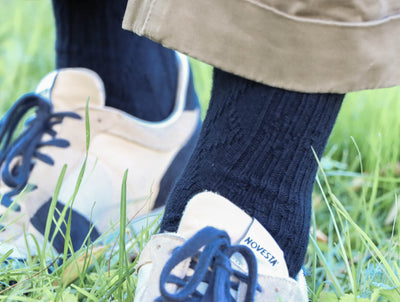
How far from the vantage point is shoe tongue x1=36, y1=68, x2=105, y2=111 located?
1.05 metres

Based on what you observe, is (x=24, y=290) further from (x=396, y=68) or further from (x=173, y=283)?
(x=396, y=68)

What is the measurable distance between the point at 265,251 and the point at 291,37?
0.26 meters

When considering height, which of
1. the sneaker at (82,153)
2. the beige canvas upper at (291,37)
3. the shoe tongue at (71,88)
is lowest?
the sneaker at (82,153)

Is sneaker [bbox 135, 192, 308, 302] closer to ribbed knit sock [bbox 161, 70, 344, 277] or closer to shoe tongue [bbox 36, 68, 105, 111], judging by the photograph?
ribbed knit sock [bbox 161, 70, 344, 277]

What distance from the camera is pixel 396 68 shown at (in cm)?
63

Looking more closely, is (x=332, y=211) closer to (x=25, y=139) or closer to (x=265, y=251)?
(x=265, y=251)

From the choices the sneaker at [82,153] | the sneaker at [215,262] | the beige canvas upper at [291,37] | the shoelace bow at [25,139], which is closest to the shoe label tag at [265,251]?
the sneaker at [215,262]

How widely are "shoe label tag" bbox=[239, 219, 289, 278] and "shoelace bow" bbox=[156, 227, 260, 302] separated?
35 millimetres

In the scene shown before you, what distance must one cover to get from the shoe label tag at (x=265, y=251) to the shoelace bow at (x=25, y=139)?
18.8 inches

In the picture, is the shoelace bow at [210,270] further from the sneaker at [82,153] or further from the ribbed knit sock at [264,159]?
the sneaker at [82,153]

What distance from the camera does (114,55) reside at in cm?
113

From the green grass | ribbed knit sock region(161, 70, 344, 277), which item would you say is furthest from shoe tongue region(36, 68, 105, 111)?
ribbed knit sock region(161, 70, 344, 277)

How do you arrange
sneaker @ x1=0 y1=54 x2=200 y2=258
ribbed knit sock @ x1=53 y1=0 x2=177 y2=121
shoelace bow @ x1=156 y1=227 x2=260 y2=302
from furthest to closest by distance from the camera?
ribbed knit sock @ x1=53 y1=0 x2=177 y2=121, sneaker @ x1=0 y1=54 x2=200 y2=258, shoelace bow @ x1=156 y1=227 x2=260 y2=302

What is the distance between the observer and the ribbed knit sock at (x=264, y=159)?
0.69m
